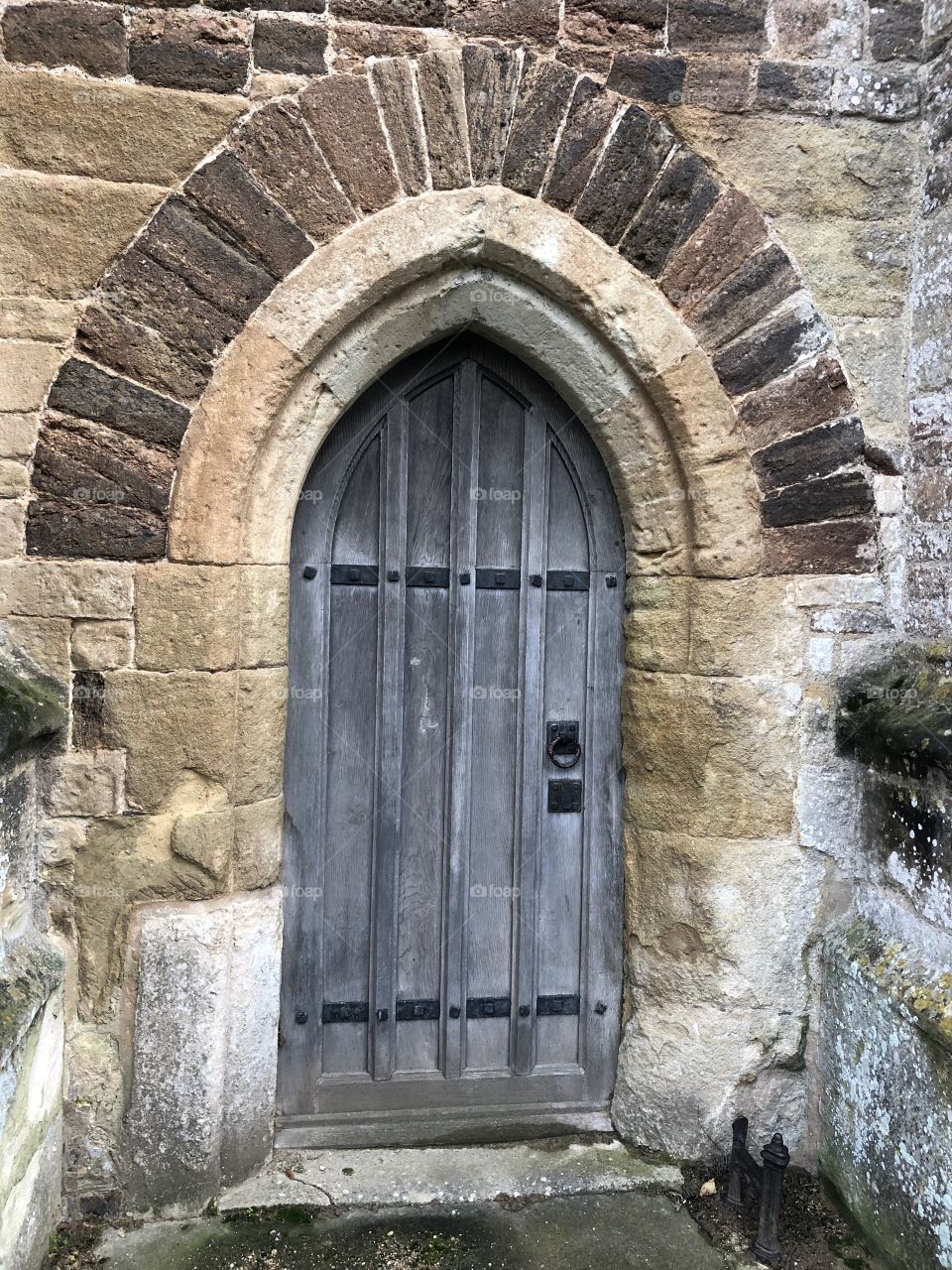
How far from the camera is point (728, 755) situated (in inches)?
103

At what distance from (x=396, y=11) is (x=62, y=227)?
1.01 metres

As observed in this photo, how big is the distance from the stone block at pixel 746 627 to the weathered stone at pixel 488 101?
1.24 meters

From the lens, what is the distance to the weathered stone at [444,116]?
2.41 m

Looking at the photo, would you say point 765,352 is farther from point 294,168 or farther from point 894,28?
point 294,168

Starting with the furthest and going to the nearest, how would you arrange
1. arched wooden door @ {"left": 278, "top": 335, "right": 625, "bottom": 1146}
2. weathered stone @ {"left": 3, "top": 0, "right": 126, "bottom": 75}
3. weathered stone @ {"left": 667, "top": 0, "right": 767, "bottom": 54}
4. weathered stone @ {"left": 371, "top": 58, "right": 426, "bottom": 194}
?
arched wooden door @ {"left": 278, "top": 335, "right": 625, "bottom": 1146}, weathered stone @ {"left": 667, "top": 0, "right": 767, "bottom": 54}, weathered stone @ {"left": 371, "top": 58, "right": 426, "bottom": 194}, weathered stone @ {"left": 3, "top": 0, "right": 126, "bottom": 75}

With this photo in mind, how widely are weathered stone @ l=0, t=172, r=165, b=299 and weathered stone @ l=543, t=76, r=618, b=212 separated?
1.02 m

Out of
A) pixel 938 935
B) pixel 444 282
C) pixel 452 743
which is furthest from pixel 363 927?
pixel 444 282

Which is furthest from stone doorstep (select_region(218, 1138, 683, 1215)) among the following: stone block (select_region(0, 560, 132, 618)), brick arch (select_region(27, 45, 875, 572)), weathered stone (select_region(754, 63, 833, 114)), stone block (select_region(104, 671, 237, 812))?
weathered stone (select_region(754, 63, 833, 114))

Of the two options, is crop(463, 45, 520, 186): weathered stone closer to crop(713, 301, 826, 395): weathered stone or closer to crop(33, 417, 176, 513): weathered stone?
crop(713, 301, 826, 395): weathered stone

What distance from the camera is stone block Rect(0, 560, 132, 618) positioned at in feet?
7.63

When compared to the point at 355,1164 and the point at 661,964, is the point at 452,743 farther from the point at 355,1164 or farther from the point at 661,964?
the point at 355,1164

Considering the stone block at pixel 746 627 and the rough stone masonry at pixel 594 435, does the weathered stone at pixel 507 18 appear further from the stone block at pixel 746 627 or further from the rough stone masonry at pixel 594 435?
the stone block at pixel 746 627

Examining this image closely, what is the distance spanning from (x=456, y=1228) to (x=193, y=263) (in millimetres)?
2531

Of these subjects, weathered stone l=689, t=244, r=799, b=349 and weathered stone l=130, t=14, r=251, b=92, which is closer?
weathered stone l=130, t=14, r=251, b=92
